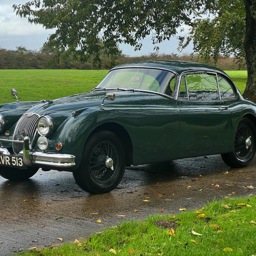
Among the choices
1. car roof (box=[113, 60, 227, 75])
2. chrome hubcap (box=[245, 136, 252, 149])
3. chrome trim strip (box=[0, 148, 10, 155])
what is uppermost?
car roof (box=[113, 60, 227, 75])

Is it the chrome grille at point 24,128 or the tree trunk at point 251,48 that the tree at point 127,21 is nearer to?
the tree trunk at point 251,48

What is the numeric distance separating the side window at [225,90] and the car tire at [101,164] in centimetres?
271

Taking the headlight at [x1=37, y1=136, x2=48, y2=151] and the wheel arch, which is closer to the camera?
the headlight at [x1=37, y1=136, x2=48, y2=151]

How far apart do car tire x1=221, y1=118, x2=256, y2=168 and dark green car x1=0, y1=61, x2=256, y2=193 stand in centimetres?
2

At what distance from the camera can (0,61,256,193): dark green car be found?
682 cm

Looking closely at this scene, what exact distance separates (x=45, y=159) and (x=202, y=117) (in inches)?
112

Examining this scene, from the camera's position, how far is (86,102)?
712 centimetres

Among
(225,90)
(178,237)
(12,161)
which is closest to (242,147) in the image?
(225,90)

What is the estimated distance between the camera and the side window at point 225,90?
9180 mm

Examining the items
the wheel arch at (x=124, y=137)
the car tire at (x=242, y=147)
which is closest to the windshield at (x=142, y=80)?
the wheel arch at (x=124, y=137)

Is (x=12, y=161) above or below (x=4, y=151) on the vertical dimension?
below

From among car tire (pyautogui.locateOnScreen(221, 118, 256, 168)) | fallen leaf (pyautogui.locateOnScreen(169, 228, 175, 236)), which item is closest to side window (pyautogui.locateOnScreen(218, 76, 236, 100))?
car tire (pyautogui.locateOnScreen(221, 118, 256, 168))

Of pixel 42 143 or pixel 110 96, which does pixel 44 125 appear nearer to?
pixel 42 143

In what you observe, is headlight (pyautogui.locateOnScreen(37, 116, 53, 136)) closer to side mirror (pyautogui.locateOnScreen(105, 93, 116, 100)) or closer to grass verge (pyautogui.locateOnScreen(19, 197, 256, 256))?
side mirror (pyautogui.locateOnScreen(105, 93, 116, 100))
